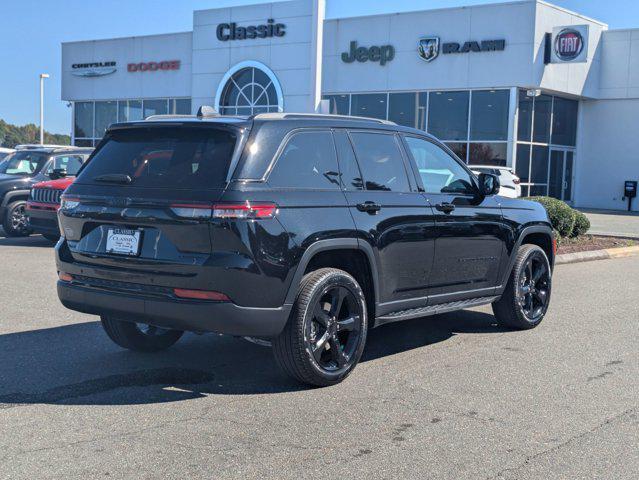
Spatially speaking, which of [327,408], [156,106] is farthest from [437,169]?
[156,106]

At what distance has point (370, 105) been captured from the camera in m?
32.8

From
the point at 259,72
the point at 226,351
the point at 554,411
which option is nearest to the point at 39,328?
the point at 226,351

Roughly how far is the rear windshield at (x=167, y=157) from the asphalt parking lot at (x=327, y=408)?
1422 millimetres

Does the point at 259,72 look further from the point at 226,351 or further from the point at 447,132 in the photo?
the point at 226,351

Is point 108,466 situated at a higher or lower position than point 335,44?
lower

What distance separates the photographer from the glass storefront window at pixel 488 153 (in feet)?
99.2

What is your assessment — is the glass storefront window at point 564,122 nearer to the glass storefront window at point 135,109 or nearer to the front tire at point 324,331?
the glass storefront window at point 135,109

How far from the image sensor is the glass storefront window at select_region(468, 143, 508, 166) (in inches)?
1191

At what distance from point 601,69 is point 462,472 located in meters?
33.0

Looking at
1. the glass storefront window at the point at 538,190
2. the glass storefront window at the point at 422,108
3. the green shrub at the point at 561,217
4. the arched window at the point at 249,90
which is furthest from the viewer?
the arched window at the point at 249,90

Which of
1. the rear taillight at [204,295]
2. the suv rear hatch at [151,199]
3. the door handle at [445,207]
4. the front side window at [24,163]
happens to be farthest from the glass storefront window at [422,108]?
the rear taillight at [204,295]

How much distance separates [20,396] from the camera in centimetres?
533

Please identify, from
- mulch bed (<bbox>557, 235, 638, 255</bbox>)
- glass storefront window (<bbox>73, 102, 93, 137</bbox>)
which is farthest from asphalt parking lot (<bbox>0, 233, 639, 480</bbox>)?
glass storefront window (<bbox>73, 102, 93, 137</bbox>)

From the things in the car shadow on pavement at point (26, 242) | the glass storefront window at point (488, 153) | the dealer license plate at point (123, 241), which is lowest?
the car shadow on pavement at point (26, 242)
